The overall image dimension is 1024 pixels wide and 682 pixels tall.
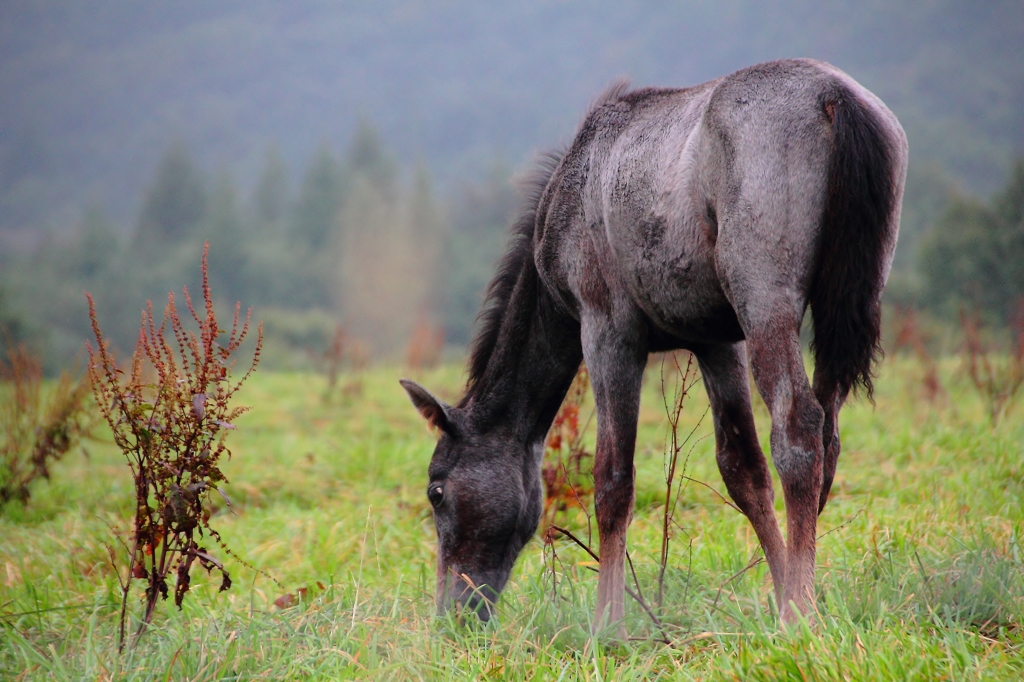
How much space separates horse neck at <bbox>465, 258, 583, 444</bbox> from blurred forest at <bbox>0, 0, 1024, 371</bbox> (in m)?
0.40

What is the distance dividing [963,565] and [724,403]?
3.52ft

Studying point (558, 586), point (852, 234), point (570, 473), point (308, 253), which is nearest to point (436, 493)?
point (558, 586)

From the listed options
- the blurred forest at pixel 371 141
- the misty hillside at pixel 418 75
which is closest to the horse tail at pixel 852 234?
the blurred forest at pixel 371 141

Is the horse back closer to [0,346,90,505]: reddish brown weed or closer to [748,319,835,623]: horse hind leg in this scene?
[748,319,835,623]: horse hind leg

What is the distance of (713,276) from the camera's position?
104 inches

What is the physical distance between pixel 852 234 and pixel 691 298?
0.60 meters

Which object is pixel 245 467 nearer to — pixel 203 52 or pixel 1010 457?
pixel 1010 457

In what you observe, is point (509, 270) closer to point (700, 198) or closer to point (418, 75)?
point (700, 198)

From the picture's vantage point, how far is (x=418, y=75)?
550 ft

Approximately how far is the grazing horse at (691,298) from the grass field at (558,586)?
22 centimetres

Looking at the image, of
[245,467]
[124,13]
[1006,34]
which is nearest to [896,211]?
[245,467]

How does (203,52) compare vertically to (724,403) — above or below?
above

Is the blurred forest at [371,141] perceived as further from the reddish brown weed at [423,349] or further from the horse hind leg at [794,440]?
the horse hind leg at [794,440]

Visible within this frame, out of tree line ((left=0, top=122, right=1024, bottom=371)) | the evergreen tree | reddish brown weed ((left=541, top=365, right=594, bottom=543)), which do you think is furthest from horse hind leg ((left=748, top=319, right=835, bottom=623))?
tree line ((left=0, top=122, right=1024, bottom=371))
